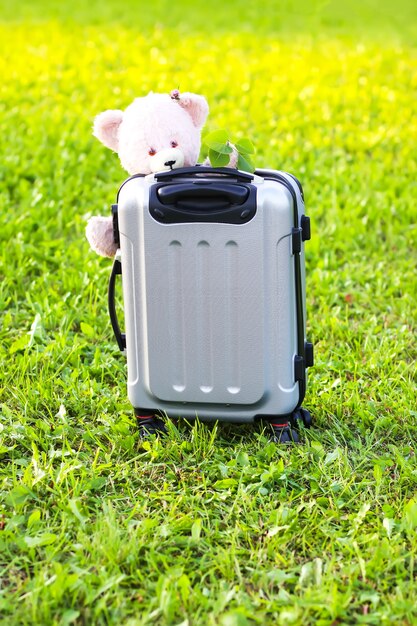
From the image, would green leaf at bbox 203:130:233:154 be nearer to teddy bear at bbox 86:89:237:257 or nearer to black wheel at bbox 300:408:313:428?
teddy bear at bbox 86:89:237:257

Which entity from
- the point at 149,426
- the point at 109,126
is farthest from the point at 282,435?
the point at 109,126

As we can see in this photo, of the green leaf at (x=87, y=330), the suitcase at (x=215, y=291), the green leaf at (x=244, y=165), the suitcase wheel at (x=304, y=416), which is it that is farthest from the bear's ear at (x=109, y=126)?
the suitcase wheel at (x=304, y=416)

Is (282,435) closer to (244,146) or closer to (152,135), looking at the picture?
(244,146)

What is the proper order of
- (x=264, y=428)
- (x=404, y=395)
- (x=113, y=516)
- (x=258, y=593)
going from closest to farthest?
(x=258, y=593) → (x=113, y=516) → (x=264, y=428) → (x=404, y=395)

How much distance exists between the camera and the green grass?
6.94 feet

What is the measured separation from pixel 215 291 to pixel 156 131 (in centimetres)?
58

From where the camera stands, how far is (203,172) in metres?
2.56

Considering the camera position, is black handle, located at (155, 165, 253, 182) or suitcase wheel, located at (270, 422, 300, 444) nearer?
black handle, located at (155, 165, 253, 182)

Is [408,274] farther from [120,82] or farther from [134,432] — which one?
[120,82]

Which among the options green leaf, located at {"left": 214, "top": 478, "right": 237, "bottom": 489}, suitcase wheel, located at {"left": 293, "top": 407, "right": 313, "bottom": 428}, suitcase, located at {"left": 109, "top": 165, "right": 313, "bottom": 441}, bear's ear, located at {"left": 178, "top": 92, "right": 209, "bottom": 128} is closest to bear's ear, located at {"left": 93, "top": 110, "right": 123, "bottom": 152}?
bear's ear, located at {"left": 178, "top": 92, "right": 209, "bottom": 128}

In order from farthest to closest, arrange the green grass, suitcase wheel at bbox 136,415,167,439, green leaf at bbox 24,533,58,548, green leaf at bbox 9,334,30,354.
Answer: green leaf at bbox 9,334,30,354, suitcase wheel at bbox 136,415,167,439, green leaf at bbox 24,533,58,548, the green grass

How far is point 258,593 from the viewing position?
2.11 meters

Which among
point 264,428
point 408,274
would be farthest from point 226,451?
point 408,274

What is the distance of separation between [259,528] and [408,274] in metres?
1.94
